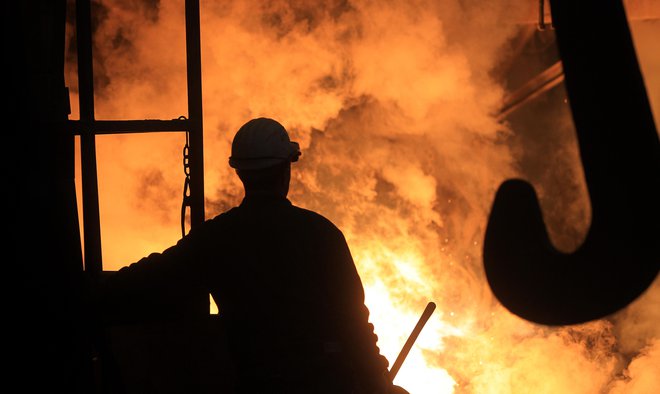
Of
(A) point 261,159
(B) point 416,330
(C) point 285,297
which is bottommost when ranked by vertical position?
(B) point 416,330

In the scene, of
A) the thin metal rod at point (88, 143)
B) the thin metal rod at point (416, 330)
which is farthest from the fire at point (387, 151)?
the thin metal rod at point (416, 330)

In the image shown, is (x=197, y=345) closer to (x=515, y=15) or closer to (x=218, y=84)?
(x=218, y=84)

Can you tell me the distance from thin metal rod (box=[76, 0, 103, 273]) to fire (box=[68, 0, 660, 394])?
3.01 m

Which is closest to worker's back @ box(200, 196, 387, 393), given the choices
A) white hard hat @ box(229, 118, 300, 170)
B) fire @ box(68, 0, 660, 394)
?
white hard hat @ box(229, 118, 300, 170)

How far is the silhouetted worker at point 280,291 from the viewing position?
2.16 m

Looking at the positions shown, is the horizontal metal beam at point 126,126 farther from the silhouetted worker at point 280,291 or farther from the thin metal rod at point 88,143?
the silhouetted worker at point 280,291

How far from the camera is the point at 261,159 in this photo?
233 cm

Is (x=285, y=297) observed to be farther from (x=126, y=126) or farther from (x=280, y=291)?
(x=126, y=126)

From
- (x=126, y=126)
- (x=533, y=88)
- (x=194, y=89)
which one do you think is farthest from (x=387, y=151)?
(x=126, y=126)

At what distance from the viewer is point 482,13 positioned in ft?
21.4

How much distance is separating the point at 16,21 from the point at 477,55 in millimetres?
5666

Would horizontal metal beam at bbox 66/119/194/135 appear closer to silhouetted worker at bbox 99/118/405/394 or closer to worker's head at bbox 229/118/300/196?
worker's head at bbox 229/118/300/196

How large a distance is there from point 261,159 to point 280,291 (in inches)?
16.8

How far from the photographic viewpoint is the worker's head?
2318 mm
